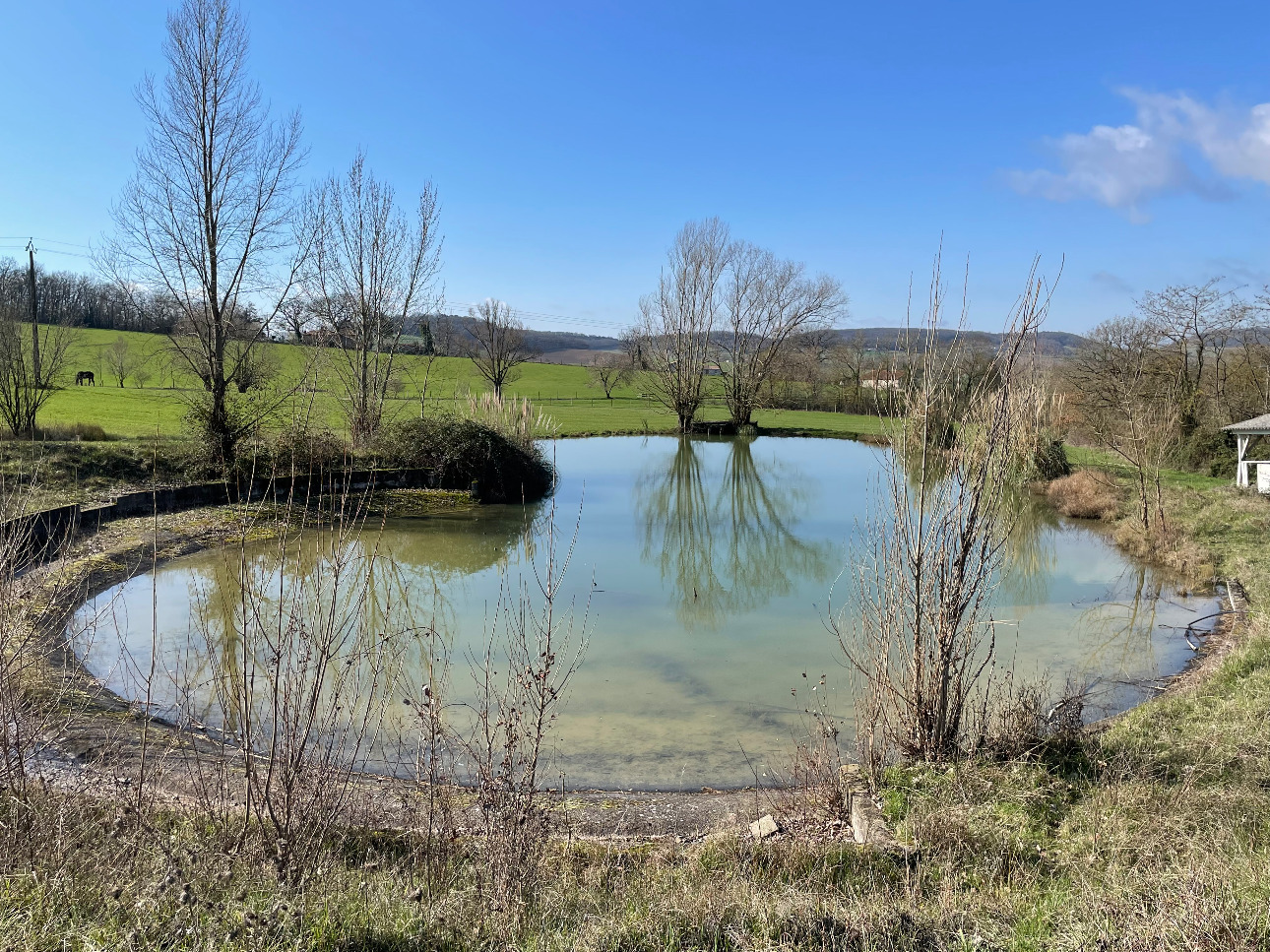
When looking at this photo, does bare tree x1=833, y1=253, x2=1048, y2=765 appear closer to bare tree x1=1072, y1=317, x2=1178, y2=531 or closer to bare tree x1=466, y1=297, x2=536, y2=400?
bare tree x1=1072, y1=317, x2=1178, y2=531

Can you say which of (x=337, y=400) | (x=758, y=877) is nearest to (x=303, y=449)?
(x=337, y=400)

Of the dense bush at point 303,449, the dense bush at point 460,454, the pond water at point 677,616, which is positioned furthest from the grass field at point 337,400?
the pond water at point 677,616

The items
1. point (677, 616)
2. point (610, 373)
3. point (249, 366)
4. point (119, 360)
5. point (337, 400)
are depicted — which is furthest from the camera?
point (610, 373)

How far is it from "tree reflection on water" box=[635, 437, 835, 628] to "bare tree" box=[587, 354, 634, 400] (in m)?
33.6

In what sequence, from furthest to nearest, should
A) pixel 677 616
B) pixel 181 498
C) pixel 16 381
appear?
pixel 16 381 < pixel 181 498 < pixel 677 616

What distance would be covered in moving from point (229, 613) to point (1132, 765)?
8.14 meters

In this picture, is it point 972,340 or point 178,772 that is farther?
point 972,340

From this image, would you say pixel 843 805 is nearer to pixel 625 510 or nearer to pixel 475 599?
pixel 475 599

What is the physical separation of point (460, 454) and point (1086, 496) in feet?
42.9

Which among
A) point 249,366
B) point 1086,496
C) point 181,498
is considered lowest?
point 181,498

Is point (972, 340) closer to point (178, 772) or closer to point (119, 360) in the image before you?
point (178, 772)

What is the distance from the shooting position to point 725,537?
14.3 m

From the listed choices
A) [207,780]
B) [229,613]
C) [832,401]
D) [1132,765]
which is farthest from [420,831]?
[832,401]

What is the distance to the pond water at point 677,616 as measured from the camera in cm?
595
